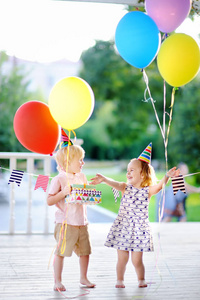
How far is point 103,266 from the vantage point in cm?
318

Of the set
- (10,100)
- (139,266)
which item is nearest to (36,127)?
(139,266)

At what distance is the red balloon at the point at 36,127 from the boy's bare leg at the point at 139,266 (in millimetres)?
796

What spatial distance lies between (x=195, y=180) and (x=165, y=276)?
46.5ft

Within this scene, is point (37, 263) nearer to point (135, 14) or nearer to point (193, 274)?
point (193, 274)

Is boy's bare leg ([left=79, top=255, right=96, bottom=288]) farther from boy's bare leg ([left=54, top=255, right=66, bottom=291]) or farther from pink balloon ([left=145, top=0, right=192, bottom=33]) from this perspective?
pink balloon ([left=145, top=0, right=192, bottom=33])

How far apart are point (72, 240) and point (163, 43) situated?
1252mm

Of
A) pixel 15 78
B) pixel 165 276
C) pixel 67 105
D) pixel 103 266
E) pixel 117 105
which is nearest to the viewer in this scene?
pixel 67 105

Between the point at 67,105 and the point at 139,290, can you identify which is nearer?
the point at 67,105

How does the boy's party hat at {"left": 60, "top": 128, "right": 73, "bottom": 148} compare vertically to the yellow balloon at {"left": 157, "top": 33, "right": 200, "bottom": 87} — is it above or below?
below

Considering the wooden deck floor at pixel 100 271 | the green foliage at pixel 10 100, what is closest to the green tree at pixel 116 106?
the green foliage at pixel 10 100

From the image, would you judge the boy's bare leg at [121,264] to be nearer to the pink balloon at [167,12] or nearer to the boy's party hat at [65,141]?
the boy's party hat at [65,141]

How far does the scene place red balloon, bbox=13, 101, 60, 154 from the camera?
8.41 feet

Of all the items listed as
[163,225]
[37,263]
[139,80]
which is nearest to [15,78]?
[139,80]

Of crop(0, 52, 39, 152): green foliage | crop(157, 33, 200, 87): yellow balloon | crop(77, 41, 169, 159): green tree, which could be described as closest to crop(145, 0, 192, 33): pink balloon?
crop(157, 33, 200, 87): yellow balloon
